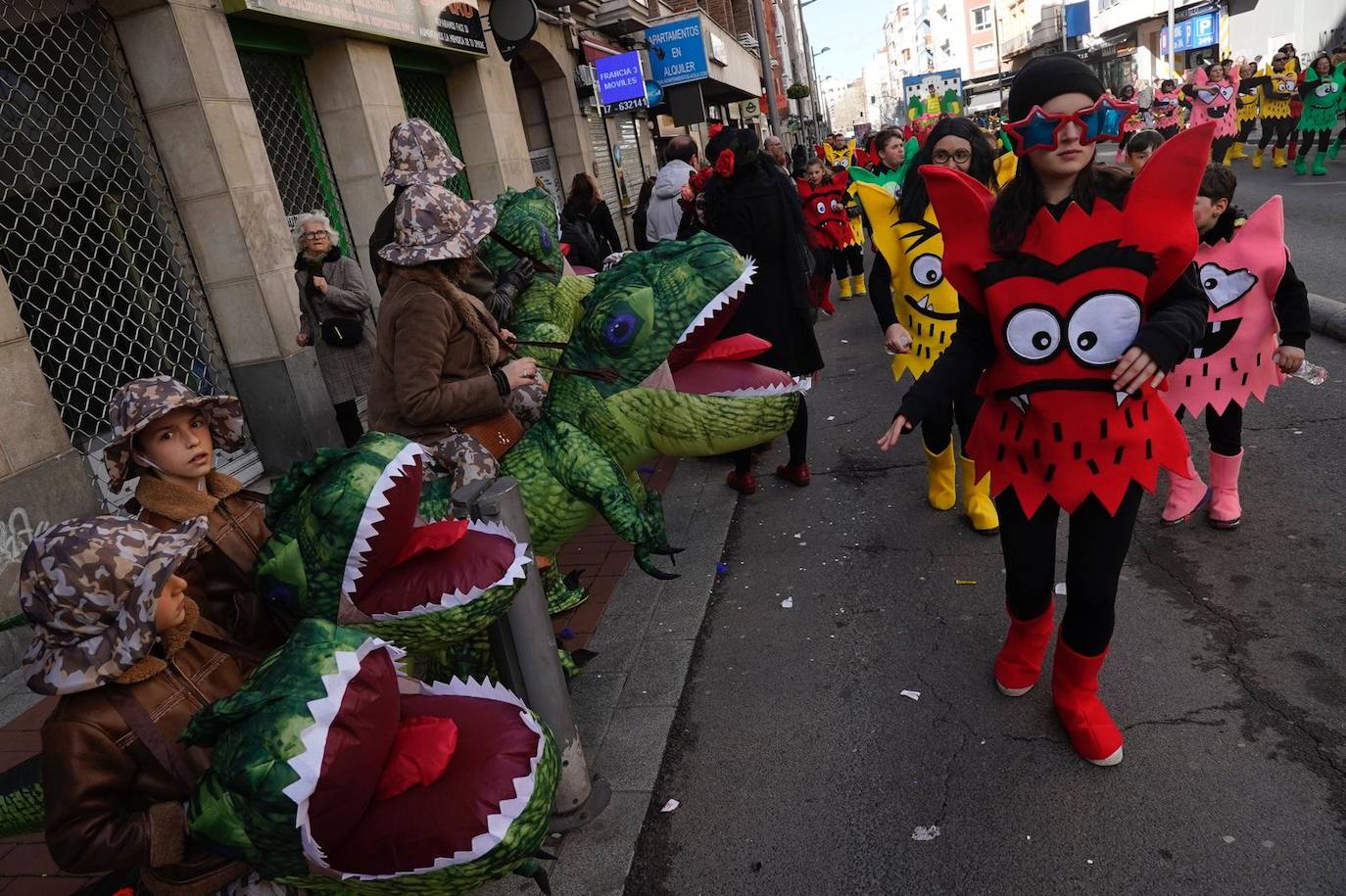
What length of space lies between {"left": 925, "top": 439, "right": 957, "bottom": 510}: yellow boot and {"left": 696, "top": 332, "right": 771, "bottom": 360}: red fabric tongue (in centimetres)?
187

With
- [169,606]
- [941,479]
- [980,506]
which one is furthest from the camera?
[941,479]

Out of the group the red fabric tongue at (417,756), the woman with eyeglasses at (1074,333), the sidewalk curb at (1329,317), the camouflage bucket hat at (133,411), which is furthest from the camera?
the sidewalk curb at (1329,317)

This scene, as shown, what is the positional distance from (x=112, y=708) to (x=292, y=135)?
23.6 ft

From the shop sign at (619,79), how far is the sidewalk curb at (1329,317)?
9.88 metres

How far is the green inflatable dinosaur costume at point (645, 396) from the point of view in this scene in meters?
2.79

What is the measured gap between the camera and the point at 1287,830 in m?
2.31

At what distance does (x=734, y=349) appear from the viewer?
117 inches

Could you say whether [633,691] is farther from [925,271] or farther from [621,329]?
[925,271]

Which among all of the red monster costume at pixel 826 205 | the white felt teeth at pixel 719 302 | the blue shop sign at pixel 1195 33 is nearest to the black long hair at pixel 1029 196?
the white felt teeth at pixel 719 302

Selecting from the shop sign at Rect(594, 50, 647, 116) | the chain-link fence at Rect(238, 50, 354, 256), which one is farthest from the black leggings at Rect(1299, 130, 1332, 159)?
the chain-link fence at Rect(238, 50, 354, 256)

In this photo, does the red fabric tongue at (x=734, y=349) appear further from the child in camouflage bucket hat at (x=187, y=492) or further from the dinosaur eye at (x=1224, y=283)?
the dinosaur eye at (x=1224, y=283)

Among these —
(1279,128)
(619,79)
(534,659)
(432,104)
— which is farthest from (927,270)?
(1279,128)

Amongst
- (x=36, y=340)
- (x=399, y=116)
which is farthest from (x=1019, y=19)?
(x=36, y=340)

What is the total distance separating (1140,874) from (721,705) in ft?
4.80
